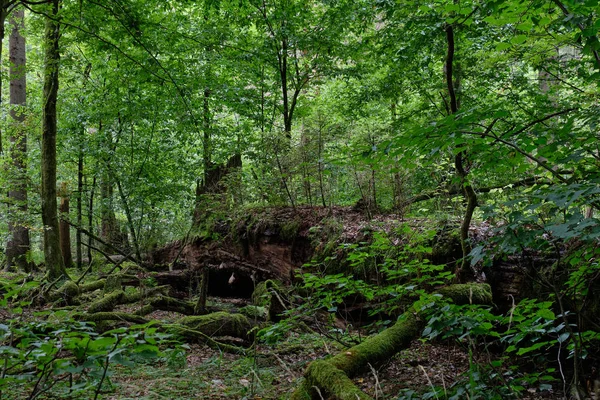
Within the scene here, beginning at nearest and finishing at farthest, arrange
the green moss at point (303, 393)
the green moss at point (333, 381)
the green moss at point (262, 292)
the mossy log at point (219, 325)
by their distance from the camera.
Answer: the green moss at point (333, 381) → the green moss at point (303, 393) → the mossy log at point (219, 325) → the green moss at point (262, 292)

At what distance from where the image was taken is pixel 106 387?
3.92 m

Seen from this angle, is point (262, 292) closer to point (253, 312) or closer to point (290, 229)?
point (253, 312)

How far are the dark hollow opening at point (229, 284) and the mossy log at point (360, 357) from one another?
5.73 metres

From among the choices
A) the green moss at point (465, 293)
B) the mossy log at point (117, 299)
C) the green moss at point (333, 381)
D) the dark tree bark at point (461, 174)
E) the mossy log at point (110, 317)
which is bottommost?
the mossy log at point (117, 299)

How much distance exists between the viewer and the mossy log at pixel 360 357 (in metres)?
3.07

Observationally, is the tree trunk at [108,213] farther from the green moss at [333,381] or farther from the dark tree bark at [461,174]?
the green moss at [333,381]

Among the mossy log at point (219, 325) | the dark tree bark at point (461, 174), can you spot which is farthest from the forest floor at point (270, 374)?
the dark tree bark at point (461, 174)

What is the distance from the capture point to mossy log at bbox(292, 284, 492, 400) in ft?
10.1

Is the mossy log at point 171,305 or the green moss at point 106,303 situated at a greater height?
the green moss at point 106,303

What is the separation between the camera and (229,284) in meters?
9.66

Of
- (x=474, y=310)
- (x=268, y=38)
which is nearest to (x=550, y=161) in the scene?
(x=474, y=310)

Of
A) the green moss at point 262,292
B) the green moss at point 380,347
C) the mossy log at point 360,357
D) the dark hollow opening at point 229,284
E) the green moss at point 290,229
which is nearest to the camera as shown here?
the mossy log at point 360,357

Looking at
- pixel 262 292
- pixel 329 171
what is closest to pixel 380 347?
pixel 329 171

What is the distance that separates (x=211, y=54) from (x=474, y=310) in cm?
1087
